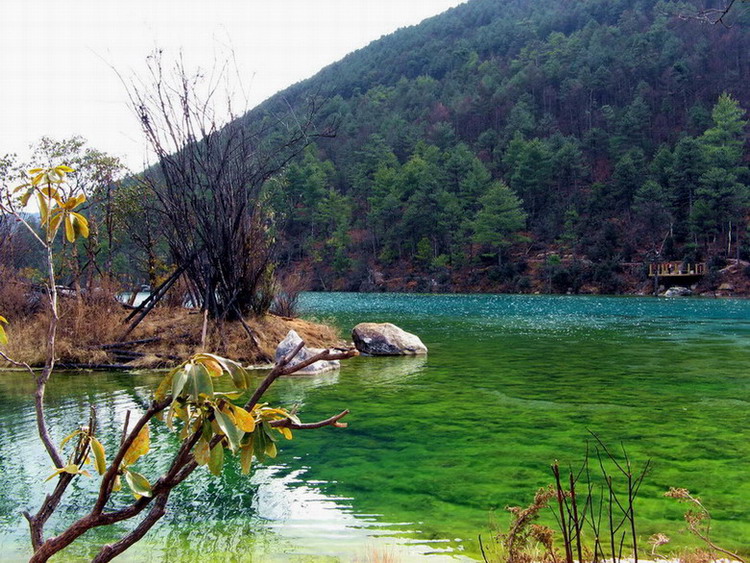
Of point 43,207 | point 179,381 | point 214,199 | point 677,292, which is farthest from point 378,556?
point 677,292

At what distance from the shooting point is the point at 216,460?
145 cm

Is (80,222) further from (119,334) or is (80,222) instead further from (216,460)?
(119,334)

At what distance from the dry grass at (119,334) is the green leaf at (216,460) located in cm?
900

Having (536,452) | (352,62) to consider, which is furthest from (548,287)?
(352,62)

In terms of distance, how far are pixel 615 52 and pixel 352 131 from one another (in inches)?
1456

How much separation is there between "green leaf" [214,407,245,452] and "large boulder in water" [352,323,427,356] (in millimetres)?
10811

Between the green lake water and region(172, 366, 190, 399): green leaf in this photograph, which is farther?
the green lake water

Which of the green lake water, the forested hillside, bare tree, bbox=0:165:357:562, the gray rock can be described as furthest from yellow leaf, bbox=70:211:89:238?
the gray rock

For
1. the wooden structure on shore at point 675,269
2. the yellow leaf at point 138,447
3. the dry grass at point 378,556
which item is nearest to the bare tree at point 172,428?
the yellow leaf at point 138,447

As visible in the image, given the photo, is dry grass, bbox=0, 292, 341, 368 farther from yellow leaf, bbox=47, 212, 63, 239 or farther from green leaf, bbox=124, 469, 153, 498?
green leaf, bbox=124, 469, 153, 498

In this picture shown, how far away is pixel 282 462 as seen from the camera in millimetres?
4945

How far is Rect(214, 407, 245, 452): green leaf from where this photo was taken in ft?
4.20

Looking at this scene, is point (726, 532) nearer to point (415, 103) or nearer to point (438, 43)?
point (415, 103)

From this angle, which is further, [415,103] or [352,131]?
[415,103]
